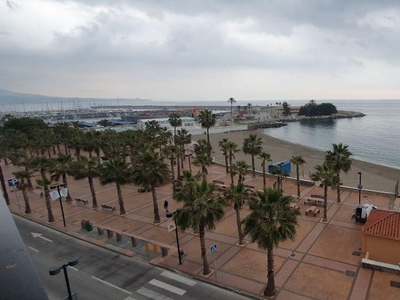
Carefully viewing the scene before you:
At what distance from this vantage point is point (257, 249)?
22141mm

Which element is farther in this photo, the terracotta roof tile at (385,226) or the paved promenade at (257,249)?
the terracotta roof tile at (385,226)

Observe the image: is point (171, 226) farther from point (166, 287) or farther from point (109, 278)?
point (109, 278)

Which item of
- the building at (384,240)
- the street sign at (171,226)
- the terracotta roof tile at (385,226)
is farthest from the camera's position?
the street sign at (171,226)

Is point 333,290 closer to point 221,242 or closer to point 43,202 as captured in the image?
point 221,242

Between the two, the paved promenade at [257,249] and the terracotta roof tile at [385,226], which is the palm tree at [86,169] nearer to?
the paved promenade at [257,249]

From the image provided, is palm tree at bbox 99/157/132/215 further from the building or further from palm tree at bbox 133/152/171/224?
the building

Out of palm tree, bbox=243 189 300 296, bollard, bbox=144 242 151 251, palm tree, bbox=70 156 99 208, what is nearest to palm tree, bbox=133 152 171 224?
bollard, bbox=144 242 151 251

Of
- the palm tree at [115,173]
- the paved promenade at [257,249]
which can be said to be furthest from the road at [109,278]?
the palm tree at [115,173]

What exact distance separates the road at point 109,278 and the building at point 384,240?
993 cm

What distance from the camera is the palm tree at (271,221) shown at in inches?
592

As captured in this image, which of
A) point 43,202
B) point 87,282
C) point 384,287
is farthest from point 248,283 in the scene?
point 43,202

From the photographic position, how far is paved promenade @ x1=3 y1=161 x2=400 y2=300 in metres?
17.3

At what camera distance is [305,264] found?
19734 mm

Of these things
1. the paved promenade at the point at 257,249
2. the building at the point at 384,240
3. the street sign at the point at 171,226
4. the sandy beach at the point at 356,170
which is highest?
the street sign at the point at 171,226
